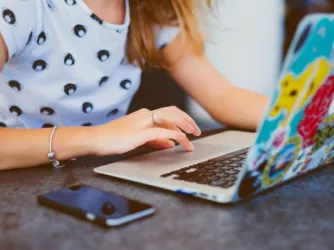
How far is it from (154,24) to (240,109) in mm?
326

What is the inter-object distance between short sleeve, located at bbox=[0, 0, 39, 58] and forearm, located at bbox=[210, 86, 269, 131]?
514mm

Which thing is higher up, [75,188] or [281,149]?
[281,149]

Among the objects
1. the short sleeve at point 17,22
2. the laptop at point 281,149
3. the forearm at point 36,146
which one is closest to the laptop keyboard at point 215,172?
the laptop at point 281,149

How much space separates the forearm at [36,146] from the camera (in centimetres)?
79

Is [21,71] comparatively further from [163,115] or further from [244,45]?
[244,45]

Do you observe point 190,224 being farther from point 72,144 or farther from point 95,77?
point 95,77

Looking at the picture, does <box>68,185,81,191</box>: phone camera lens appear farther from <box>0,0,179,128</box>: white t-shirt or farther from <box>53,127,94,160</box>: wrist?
<box>0,0,179,128</box>: white t-shirt

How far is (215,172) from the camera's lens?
2.19 ft

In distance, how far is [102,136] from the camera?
0.80 m

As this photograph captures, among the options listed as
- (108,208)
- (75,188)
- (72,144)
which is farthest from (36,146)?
(108,208)

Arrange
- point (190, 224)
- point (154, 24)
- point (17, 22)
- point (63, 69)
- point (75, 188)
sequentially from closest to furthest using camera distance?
point (190, 224)
point (75, 188)
point (17, 22)
point (63, 69)
point (154, 24)

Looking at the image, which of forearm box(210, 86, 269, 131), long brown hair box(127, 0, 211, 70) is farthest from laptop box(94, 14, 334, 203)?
long brown hair box(127, 0, 211, 70)

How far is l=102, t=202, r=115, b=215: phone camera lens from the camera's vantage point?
53 cm

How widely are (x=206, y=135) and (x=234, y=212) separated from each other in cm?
48
